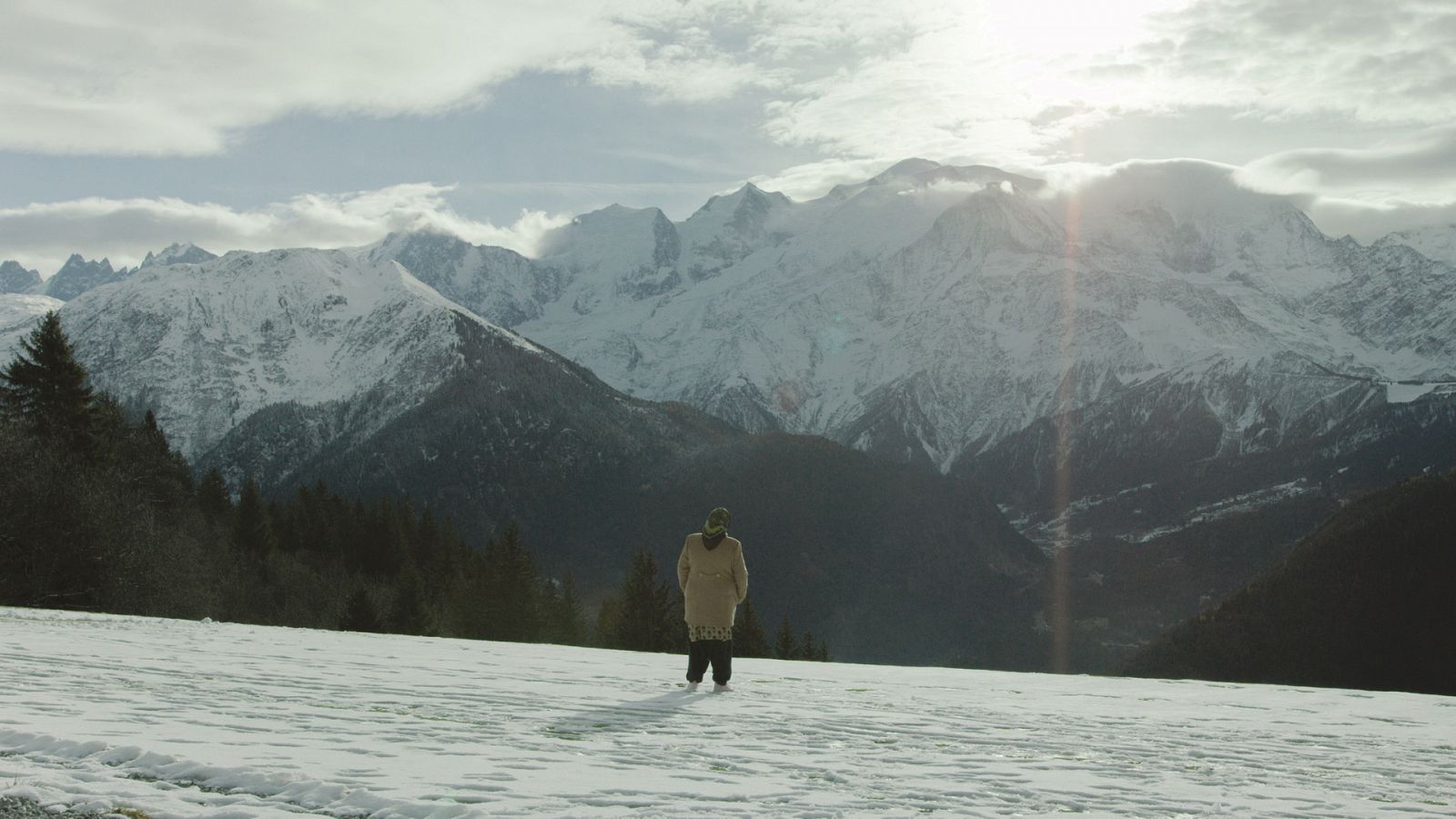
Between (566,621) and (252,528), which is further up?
(252,528)

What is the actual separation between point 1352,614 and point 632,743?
612 feet

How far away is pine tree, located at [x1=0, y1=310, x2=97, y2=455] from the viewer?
2255 inches

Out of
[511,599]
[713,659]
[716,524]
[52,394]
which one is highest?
[52,394]

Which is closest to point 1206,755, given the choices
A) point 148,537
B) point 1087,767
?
point 1087,767

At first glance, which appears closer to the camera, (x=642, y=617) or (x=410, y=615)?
(x=410, y=615)

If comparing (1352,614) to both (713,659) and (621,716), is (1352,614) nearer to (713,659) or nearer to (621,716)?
(713,659)

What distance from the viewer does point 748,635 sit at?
277ft

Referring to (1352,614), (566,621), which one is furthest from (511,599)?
(1352,614)

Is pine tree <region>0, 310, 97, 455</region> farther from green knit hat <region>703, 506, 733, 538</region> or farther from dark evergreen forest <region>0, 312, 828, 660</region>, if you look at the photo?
green knit hat <region>703, 506, 733, 538</region>

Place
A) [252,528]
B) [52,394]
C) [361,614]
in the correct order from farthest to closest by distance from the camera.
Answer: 1. [252,528]
2. [361,614]
3. [52,394]

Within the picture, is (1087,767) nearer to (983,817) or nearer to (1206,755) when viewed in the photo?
(1206,755)

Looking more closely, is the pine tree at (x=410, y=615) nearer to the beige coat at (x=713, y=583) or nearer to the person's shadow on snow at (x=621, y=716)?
the beige coat at (x=713, y=583)

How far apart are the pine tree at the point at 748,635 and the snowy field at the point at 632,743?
59570mm

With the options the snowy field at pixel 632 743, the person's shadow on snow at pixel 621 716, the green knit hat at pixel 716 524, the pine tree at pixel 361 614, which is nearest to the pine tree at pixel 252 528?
the pine tree at pixel 361 614
